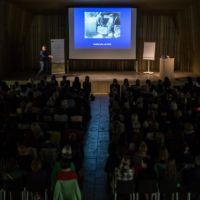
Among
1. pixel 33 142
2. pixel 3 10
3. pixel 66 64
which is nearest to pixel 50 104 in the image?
pixel 33 142

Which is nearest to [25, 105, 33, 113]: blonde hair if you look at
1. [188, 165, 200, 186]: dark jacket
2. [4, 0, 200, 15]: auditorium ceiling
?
[188, 165, 200, 186]: dark jacket

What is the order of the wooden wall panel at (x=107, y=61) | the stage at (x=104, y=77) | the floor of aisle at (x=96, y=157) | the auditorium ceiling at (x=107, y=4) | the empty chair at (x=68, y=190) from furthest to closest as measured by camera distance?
the wooden wall panel at (x=107, y=61)
the auditorium ceiling at (x=107, y=4)
the stage at (x=104, y=77)
the floor of aisle at (x=96, y=157)
the empty chair at (x=68, y=190)

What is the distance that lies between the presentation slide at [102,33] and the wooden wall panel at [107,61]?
1971 mm

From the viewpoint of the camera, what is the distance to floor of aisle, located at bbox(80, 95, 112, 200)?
6352 mm

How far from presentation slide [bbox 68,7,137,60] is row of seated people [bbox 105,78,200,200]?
23.4 ft

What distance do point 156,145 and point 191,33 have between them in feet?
36.3

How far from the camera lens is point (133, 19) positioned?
1650cm

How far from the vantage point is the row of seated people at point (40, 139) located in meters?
5.56

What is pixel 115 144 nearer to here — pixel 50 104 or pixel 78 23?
pixel 50 104

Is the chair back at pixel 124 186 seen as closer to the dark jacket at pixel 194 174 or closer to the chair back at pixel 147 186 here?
the chair back at pixel 147 186

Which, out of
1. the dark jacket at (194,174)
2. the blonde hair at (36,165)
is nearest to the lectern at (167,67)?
the dark jacket at (194,174)

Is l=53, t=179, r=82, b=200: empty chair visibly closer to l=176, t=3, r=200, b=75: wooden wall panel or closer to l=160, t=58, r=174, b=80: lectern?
l=160, t=58, r=174, b=80: lectern

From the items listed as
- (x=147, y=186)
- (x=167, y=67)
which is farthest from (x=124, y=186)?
(x=167, y=67)

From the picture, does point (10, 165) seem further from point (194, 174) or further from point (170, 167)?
point (194, 174)
